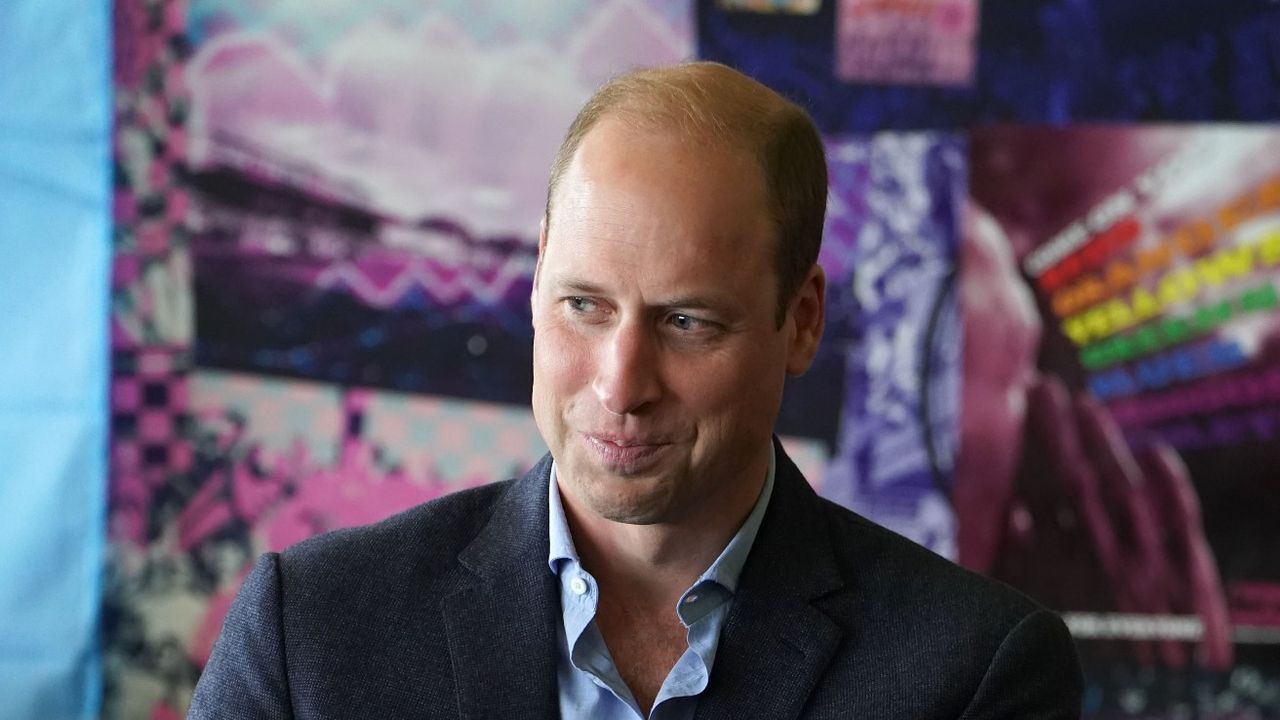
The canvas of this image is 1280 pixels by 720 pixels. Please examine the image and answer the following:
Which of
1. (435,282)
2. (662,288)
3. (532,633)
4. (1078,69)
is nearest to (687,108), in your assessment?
(662,288)

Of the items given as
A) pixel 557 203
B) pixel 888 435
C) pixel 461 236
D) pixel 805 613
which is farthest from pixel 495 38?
pixel 805 613

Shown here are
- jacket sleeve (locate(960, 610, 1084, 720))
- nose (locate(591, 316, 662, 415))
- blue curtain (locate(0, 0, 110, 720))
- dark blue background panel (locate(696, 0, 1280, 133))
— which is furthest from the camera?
dark blue background panel (locate(696, 0, 1280, 133))

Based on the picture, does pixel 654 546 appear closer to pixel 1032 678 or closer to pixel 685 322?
pixel 685 322

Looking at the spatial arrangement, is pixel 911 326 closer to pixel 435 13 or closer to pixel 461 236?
pixel 461 236

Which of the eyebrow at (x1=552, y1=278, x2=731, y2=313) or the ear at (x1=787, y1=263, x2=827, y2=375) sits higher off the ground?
the eyebrow at (x1=552, y1=278, x2=731, y2=313)

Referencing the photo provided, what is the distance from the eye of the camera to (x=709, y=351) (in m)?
1.42

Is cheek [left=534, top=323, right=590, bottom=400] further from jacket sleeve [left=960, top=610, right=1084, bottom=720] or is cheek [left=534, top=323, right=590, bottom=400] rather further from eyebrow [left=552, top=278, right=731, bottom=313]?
jacket sleeve [left=960, top=610, right=1084, bottom=720]

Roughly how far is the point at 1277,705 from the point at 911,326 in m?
1.10

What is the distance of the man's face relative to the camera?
1.37 m

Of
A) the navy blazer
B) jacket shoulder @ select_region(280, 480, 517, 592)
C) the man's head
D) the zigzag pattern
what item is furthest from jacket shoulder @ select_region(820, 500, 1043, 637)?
the zigzag pattern

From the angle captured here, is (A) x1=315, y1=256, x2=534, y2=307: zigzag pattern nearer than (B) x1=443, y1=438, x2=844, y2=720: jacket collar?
No

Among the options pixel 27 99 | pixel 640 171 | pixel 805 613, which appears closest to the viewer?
pixel 640 171

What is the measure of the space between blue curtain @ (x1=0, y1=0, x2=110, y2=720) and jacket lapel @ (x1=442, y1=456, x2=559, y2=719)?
4.95 ft

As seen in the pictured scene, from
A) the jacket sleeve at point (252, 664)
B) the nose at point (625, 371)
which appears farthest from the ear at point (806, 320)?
the jacket sleeve at point (252, 664)
